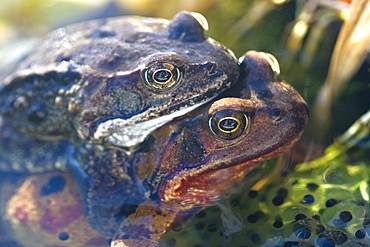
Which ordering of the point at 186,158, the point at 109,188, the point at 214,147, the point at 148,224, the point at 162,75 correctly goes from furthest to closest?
the point at 109,188, the point at 148,224, the point at 186,158, the point at 214,147, the point at 162,75

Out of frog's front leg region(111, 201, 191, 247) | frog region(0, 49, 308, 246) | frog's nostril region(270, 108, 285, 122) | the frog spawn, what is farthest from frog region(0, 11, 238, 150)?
the frog spawn

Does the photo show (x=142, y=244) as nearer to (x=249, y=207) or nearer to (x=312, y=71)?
(x=249, y=207)

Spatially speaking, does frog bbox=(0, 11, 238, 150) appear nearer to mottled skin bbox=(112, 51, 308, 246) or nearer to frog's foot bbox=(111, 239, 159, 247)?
mottled skin bbox=(112, 51, 308, 246)

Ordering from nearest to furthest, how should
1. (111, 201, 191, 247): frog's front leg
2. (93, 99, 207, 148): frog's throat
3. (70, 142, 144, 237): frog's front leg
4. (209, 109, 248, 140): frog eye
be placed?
(209, 109, 248, 140): frog eye < (93, 99, 207, 148): frog's throat < (111, 201, 191, 247): frog's front leg < (70, 142, 144, 237): frog's front leg

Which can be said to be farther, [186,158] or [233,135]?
[186,158]

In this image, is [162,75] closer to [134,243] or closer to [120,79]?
[120,79]

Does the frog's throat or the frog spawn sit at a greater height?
the frog's throat

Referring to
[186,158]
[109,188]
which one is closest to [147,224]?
[109,188]

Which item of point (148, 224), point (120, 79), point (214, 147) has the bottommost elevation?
point (148, 224)
